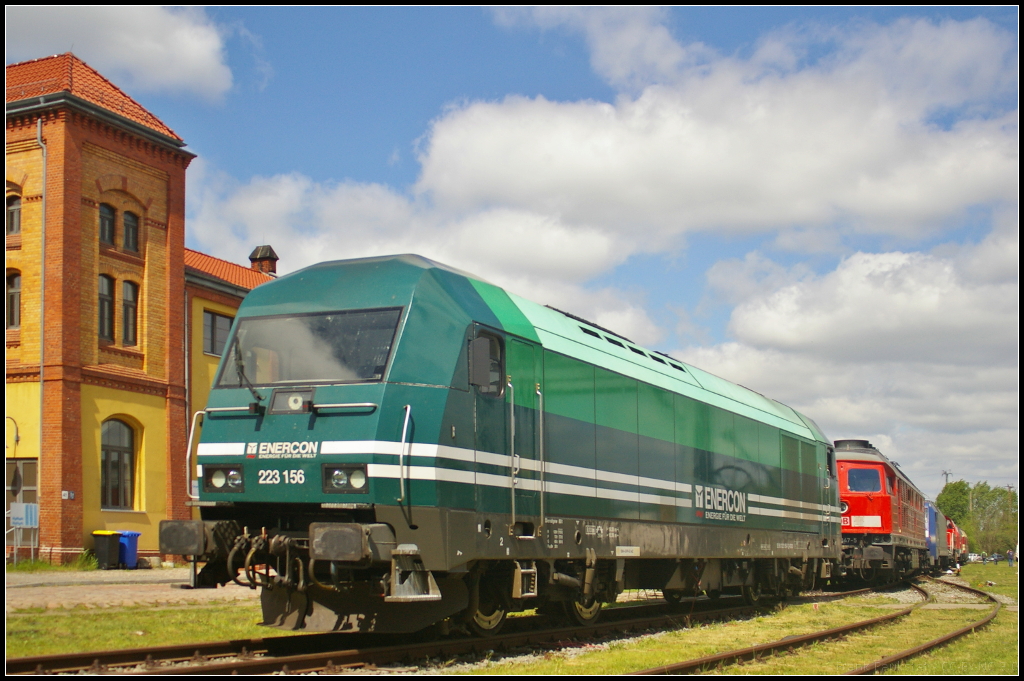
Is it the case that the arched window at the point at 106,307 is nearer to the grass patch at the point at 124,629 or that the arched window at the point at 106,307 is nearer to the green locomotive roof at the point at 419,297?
the grass patch at the point at 124,629

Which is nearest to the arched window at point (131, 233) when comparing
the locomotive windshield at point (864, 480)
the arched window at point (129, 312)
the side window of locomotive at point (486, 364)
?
the arched window at point (129, 312)

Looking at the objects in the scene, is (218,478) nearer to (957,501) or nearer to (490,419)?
(490,419)

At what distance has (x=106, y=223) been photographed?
28.1 m

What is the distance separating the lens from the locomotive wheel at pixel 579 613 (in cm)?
1326

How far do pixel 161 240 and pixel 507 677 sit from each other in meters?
23.9

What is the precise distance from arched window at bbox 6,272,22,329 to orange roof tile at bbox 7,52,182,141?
4944mm

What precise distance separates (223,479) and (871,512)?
20.9 m

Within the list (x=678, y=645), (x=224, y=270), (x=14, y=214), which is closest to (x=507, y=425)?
(x=678, y=645)

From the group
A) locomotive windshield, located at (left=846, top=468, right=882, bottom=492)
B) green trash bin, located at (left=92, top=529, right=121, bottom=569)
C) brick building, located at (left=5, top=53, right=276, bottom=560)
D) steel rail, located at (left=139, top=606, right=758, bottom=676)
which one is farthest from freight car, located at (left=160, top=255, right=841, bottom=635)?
brick building, located at (left=5, top=53, right=276, bottom=560)

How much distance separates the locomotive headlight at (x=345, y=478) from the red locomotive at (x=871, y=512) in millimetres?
19653

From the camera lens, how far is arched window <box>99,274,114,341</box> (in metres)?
27.6

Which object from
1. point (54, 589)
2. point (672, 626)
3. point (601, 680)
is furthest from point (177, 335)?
point (601, 680)

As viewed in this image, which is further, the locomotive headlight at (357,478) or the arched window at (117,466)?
the arched window at (117,466)

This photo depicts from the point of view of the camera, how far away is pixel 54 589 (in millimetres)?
18797
